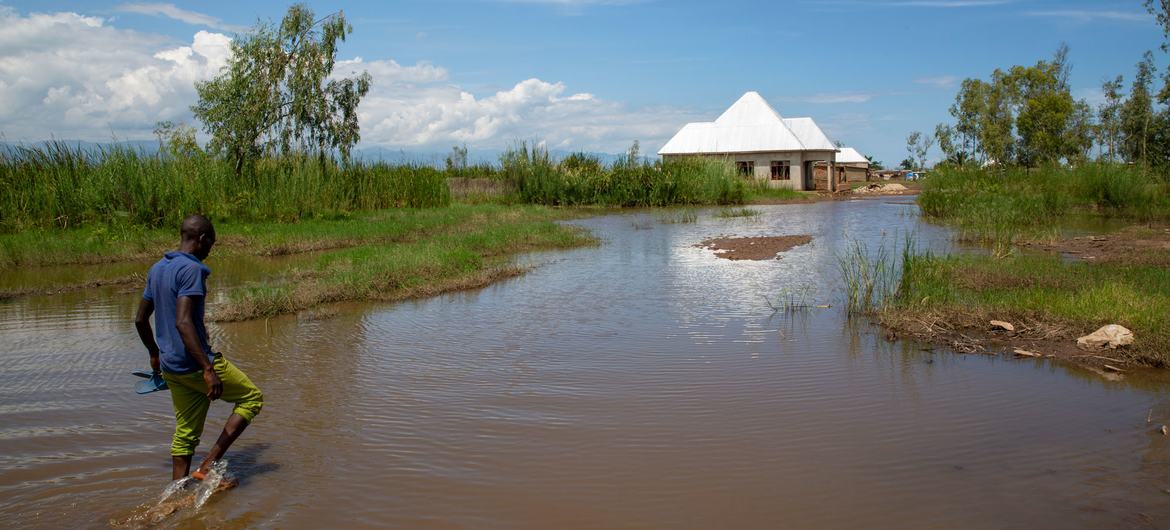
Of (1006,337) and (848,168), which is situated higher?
(848,168)

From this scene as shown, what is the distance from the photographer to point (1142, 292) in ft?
25.2

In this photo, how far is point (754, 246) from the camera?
1478cm

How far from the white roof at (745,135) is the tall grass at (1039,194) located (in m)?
17.0

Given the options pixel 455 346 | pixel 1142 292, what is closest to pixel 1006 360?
pixel 1142 292

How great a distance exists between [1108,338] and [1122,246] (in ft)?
24.6

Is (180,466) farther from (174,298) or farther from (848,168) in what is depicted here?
(848,168)

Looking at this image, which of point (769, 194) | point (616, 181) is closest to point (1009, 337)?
point (616, 181)

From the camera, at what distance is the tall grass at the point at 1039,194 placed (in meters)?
17.2

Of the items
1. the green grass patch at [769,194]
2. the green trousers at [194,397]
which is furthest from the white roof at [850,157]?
the green trousers at [194,397]

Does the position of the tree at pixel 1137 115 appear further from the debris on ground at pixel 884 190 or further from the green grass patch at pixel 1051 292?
the green grass patch at pixel 1051 292

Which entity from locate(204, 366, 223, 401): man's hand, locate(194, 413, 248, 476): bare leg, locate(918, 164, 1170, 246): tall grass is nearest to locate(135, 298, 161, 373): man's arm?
locate(204, 366, 223, 401): man's hand

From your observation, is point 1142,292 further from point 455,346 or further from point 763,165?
point 763,165

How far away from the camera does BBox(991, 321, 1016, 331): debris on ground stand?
282 inches

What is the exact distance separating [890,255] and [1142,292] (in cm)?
533
